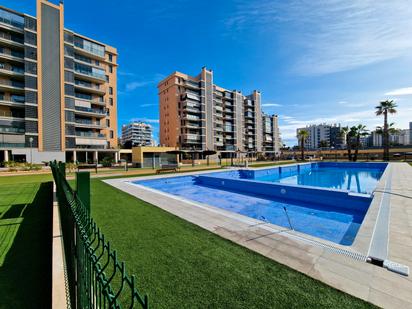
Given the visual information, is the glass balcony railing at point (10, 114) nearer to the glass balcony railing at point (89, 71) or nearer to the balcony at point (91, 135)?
the balcony at point (91, 135)

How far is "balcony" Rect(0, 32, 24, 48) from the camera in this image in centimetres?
2984

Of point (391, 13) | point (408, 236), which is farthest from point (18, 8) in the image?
point (408, 236)

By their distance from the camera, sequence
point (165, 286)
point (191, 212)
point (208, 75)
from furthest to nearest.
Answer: point (208, 75) → point (191, 212) → point (165, 286)

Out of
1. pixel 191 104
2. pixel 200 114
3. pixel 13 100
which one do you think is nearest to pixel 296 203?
pixel 13 100

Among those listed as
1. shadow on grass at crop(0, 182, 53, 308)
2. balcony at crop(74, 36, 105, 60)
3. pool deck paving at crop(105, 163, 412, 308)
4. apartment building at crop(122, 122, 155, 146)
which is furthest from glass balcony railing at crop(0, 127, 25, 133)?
apartment building at crop(122, 122, 155, 146)

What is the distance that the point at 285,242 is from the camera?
4.57 meters

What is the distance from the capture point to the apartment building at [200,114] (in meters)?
51.8

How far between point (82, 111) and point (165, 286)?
41165 mm

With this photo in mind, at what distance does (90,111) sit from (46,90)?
702 cm

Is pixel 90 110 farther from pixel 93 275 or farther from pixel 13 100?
pixel 93 275

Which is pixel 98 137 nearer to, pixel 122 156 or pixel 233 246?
pixel 122 156

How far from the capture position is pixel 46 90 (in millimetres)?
32125

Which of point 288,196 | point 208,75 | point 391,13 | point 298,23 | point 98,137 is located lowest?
point 288,196

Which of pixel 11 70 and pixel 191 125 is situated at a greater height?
pixel 11 70
